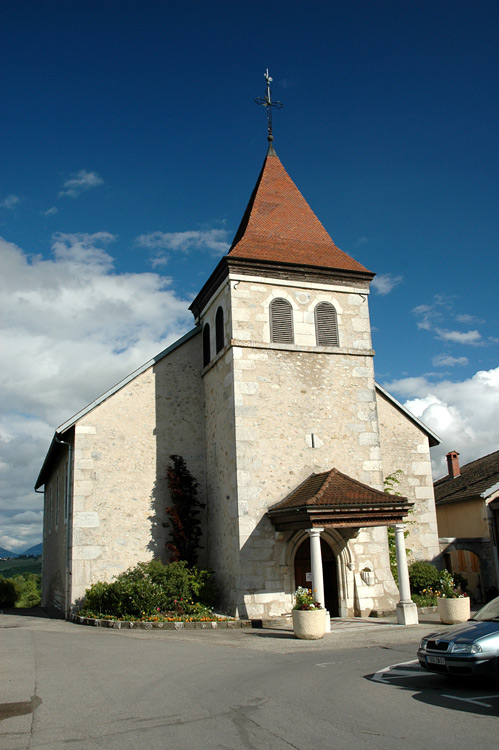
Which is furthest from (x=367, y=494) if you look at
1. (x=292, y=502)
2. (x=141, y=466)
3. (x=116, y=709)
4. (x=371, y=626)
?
(x=116, y=709)

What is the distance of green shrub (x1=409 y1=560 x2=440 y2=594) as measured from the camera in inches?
734

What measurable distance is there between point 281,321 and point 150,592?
8187mm

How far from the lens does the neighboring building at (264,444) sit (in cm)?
1652

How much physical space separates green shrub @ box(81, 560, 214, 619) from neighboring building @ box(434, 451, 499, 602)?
8.80 metres

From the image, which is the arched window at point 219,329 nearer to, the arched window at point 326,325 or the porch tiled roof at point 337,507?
the arched window at point 326,325

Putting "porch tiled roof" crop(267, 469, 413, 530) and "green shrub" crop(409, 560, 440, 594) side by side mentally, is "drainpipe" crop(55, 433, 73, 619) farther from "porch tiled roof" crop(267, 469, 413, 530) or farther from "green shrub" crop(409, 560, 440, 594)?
"green shrub" crop(409, 560, 440, 594)

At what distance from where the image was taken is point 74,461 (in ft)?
A: 60.3

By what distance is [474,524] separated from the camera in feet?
74.7

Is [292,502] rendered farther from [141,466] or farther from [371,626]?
[141,466]

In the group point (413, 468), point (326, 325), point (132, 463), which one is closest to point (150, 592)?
point (132, 463)

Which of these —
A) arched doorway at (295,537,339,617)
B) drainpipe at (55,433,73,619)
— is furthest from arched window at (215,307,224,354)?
arched doorway at (295,537,339,617)

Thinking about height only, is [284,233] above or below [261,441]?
above

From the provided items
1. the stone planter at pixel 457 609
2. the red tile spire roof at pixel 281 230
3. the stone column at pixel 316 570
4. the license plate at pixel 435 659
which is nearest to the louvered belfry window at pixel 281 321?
the red tile spire roof at pixel 281 230

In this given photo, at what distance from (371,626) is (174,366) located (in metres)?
9.78
